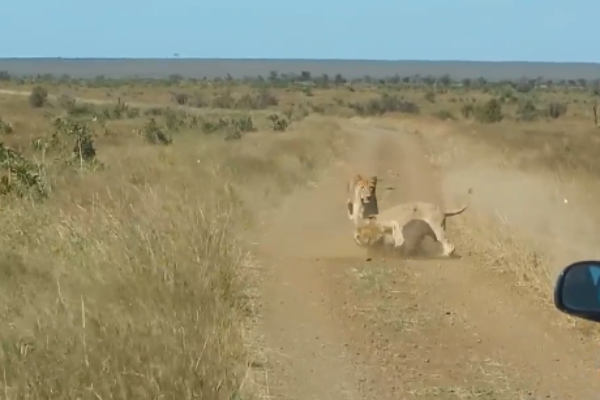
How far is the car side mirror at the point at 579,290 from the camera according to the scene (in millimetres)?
3689

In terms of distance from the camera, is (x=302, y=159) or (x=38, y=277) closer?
(x=38, y=277)

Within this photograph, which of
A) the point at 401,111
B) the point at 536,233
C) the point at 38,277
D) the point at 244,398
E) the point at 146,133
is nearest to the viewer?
the point at 244,398

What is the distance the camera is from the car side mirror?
369cm

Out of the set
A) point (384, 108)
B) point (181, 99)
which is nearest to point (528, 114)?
point (384, 108)

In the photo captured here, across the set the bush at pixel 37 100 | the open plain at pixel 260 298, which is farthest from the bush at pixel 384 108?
the open plain at pixel 260 298

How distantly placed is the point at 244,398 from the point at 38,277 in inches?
119

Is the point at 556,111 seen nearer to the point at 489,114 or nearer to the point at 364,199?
the point at 489,114

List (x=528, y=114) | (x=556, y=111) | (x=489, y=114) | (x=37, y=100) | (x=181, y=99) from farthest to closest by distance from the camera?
(x=181, y=99) → (x=556, y=111) → (x=37, y=100) → (x=528, y=114) → (x=489, y=114)

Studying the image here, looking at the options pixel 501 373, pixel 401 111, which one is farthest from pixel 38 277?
pixel 401 111

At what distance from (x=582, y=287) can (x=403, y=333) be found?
5130mm

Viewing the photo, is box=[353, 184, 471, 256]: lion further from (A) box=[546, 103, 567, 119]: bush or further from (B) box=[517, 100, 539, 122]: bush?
(A) box=[546, 103, 567, 119]: bush

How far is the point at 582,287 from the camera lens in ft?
12.6

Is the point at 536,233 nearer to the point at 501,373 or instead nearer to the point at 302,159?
the point at 501,373

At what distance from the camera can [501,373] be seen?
7641 mm
